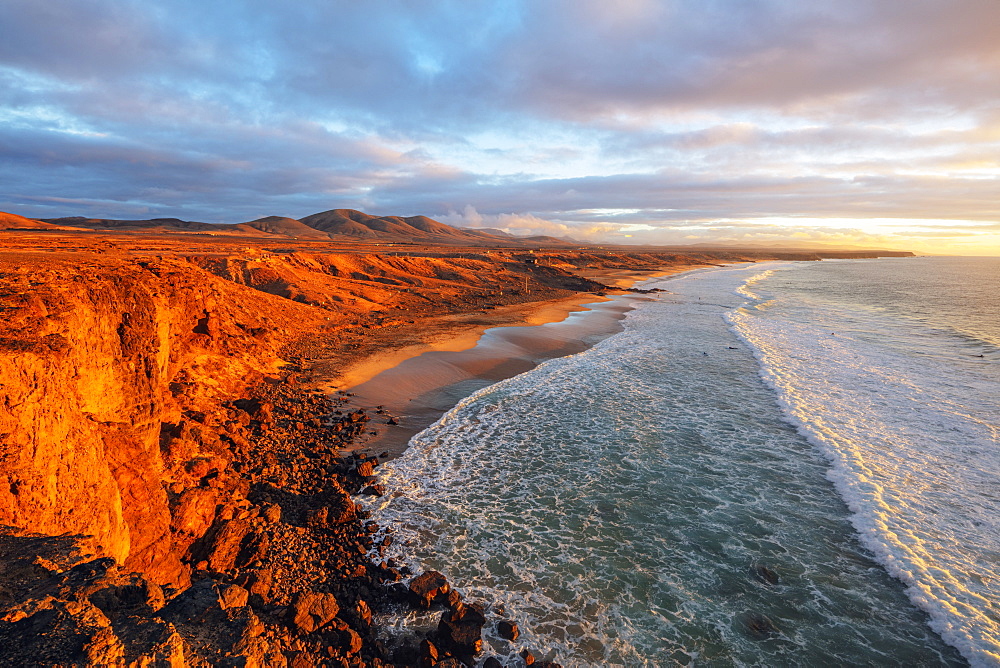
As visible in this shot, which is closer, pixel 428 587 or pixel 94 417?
pixel 94 417

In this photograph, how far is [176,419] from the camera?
1048 centimetres

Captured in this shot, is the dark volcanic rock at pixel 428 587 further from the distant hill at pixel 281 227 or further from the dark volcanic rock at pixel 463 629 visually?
the distant hill at pixel 281 227

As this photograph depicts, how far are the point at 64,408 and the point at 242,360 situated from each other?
11335 millimetres

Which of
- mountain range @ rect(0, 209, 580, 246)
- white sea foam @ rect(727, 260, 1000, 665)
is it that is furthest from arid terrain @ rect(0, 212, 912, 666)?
mountain range @ rect(0, 209, 580, 246)

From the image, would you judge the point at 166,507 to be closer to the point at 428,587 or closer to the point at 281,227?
the point at 428,587

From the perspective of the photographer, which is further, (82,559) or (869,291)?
(869,291)

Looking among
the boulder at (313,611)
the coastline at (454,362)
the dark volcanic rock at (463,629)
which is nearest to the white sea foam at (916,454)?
the dark volcanic rock at (463,629)

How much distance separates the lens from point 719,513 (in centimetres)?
1060

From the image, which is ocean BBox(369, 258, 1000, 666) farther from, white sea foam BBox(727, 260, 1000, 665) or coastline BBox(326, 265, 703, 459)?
coastline BBox(326, 265, 703, 459)

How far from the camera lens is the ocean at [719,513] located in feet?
24.8

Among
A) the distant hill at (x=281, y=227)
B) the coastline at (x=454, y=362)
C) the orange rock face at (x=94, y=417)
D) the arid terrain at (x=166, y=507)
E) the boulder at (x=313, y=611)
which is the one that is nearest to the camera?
the arid terrain at (x=166, y=507)

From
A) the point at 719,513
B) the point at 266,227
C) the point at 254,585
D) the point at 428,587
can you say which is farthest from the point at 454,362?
the point at 266,227

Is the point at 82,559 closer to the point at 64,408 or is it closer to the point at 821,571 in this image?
the point at 64,408

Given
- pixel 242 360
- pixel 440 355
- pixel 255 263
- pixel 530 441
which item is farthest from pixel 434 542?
pixel 255 263
